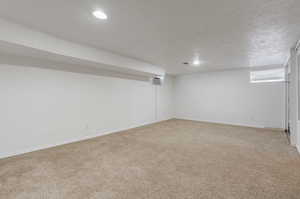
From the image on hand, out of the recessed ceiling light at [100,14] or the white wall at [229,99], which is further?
the white wall at [229,99]

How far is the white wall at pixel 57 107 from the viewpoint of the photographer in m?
3.07

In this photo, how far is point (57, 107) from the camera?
3742 mm

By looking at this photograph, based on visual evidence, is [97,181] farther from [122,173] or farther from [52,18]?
[52,18]

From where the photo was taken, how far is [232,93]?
621 centimetres

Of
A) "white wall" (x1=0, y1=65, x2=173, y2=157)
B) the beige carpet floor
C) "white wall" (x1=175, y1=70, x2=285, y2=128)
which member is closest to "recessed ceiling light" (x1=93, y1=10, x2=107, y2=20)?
"white wall" (x1=0, y1=65, x2=173, y2=157)

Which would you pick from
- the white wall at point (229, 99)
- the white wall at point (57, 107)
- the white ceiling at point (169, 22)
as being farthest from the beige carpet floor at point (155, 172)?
the white ceiling at point (169, 22)

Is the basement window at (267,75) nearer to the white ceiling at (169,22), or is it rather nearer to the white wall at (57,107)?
the white ceiling at (169,22)

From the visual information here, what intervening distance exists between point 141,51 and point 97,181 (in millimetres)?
3057

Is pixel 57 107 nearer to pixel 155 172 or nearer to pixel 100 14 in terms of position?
pixel 100 14

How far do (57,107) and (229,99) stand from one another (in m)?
6.36

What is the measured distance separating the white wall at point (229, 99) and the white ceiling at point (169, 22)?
2552 mm

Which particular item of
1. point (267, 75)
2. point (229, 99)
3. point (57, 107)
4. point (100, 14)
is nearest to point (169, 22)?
point (100, 14)

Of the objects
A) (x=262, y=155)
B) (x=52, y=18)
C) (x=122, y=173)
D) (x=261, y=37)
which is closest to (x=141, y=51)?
(x=52, y=18)

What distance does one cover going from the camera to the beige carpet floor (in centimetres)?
188
